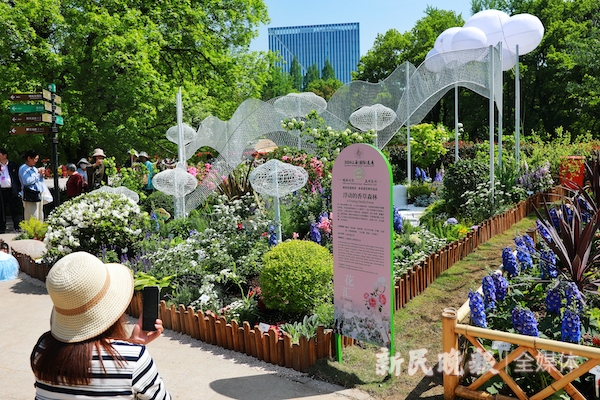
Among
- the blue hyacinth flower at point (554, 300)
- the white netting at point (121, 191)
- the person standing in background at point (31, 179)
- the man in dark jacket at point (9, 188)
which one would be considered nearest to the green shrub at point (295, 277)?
the blue hyacinth flower at point (554, 300)

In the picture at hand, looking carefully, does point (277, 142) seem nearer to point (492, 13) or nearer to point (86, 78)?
point (492, 13)

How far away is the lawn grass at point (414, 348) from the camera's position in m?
3.41

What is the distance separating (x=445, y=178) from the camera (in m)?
8.62

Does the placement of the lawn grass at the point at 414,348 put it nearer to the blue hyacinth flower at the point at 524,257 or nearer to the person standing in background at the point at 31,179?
the blue hyacinth flower at the point at 524,257

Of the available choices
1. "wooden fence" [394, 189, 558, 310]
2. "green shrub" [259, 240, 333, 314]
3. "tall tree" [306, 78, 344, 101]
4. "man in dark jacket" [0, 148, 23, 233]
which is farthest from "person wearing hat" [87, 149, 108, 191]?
"tall tree" [306, 78, 344, 101]

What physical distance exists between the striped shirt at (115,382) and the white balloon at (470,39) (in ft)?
32.5

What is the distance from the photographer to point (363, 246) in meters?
3.54

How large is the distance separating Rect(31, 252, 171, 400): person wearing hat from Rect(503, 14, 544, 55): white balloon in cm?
1070

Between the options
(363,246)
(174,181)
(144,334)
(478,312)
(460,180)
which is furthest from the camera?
(460,180)

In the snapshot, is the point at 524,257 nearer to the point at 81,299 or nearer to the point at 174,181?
the point at 81,299

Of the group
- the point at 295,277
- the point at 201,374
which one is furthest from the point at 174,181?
the point at 201,374

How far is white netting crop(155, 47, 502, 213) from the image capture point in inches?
318

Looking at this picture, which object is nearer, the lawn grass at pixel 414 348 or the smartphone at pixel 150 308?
the smartphone at pixel 150 308

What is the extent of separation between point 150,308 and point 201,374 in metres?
1.89
